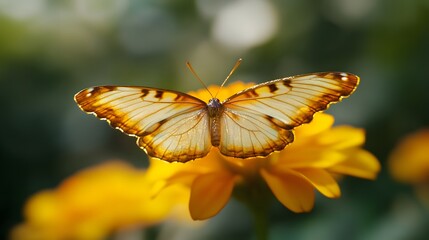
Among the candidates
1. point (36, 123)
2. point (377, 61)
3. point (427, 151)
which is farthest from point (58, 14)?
point (427, 151)

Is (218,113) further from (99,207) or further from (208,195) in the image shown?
(99,207)

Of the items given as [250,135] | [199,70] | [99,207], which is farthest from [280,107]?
[199,70]

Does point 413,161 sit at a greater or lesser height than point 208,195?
lesser

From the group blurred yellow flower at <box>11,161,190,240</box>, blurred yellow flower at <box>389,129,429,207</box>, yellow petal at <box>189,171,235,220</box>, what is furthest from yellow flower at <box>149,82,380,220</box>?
blurred yellow flower at <box>389,129,429,207</box>

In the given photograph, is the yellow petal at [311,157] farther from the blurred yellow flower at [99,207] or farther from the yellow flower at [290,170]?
the blurred yellow flower at [99,207]

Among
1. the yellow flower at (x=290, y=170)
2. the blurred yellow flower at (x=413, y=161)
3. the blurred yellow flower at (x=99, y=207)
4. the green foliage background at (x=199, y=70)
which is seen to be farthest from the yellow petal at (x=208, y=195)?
the blurred yellow flower at (x=413, y=161)

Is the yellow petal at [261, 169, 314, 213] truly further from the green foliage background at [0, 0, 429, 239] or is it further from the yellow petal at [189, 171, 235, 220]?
the green foliage background at [0, 0, 429, 239]
